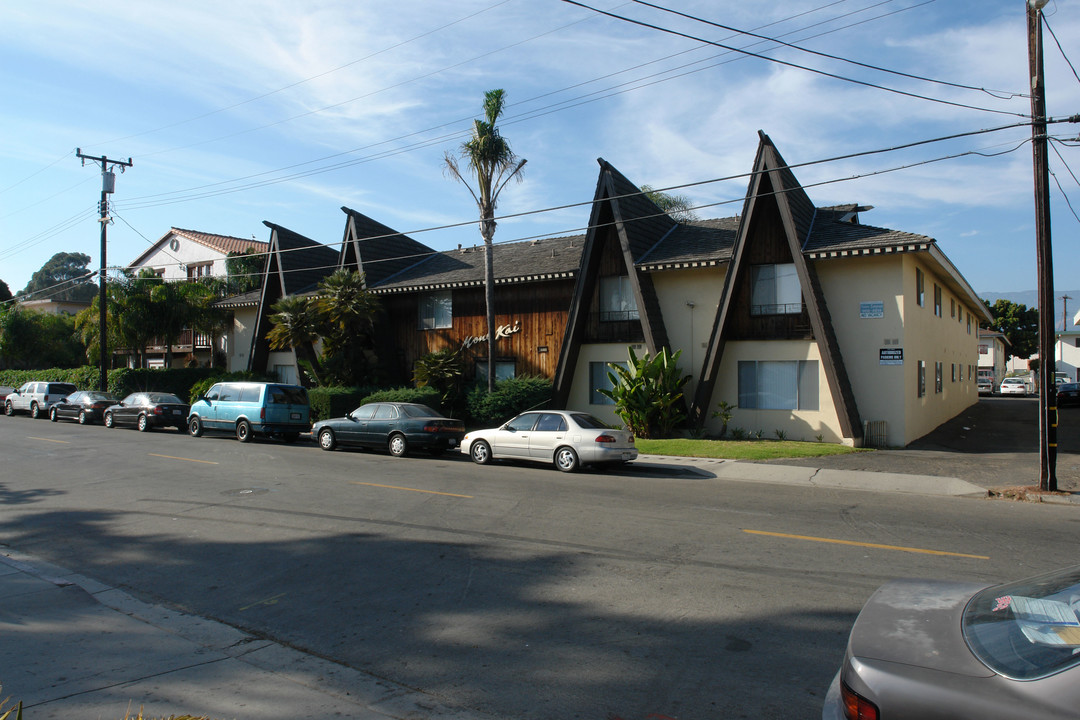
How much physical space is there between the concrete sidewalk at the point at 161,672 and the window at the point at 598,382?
1798cm

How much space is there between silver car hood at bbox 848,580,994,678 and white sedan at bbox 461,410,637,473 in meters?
11.4

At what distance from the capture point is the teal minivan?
2169 cm

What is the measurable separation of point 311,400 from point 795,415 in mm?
17122

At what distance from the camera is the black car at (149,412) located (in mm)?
25469

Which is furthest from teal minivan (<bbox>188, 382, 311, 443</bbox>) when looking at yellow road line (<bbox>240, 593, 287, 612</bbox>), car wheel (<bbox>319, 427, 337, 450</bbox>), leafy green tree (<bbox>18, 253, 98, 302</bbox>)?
leafy green tree (<bbox>18, 253, 98, 302</bbox>)

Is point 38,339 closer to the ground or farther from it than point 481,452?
farther from it

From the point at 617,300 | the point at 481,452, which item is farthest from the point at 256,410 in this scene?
the point at 617,300

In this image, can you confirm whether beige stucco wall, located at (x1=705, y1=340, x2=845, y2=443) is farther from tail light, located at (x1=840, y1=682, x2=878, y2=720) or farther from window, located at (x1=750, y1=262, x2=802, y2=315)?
tail light, located at (x1=840, y1=682, x2=878, y2=720)

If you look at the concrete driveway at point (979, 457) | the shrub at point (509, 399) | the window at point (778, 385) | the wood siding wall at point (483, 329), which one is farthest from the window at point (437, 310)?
the concrete driveway at point (979, 457)

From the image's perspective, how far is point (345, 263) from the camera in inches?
1180

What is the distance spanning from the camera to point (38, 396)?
33.0 m

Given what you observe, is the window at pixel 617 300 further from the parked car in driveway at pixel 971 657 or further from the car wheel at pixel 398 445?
the parked car in driveway at pixel 971 657

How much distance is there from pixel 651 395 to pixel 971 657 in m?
17.8

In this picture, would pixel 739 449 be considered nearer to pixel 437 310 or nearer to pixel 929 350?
pixel 929 350
